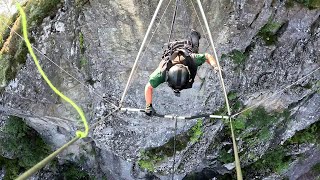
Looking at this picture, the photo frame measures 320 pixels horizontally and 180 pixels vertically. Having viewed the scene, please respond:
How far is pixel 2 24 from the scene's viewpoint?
8664 millimetres

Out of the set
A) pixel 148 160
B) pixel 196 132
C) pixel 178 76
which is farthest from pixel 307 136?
pixel 178 76

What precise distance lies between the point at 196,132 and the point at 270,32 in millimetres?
2632

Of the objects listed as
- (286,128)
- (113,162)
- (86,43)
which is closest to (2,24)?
(86,43)

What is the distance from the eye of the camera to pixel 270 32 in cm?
841

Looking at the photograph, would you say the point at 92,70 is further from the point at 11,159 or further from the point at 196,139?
the point at 11,159

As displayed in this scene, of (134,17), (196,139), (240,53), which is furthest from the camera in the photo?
(196,139)

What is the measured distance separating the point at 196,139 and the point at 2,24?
4.76m

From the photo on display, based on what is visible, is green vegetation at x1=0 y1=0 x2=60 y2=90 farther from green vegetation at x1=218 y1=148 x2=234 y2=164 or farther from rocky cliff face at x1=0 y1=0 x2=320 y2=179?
green vegetation at x1=218 y1=148 x2=234 y2=164

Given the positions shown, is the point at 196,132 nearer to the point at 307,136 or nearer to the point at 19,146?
the point at 307,136

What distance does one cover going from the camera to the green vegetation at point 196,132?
30.1ft

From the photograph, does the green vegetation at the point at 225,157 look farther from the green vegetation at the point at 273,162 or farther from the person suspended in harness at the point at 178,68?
the person suspended in harness at the point at 178,68

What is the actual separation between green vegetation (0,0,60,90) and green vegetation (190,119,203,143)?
12.4 feet

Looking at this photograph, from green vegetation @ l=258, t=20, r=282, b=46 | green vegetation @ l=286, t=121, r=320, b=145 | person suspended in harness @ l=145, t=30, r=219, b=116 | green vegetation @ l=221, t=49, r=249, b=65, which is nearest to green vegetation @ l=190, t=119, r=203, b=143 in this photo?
green vegetation @ l=221, t=49, r=249, b=65

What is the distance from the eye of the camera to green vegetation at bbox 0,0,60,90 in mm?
8016
